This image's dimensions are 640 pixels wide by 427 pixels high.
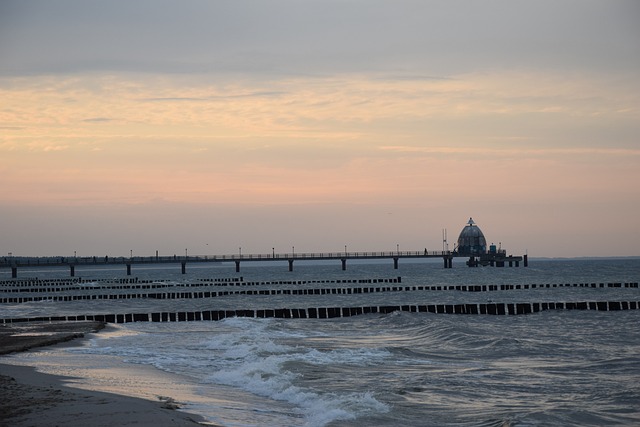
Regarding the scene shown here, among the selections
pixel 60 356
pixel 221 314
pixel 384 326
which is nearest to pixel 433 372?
pixel 60 356

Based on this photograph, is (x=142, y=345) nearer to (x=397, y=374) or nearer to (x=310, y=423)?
(x=397, y=374)

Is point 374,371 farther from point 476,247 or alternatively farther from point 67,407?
point 476,247

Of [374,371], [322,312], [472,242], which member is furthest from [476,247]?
[374,371]

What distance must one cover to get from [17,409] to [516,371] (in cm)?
1359

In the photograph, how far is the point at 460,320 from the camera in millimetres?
44844

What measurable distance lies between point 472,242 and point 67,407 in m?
184

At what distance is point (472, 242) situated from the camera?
194875 mm

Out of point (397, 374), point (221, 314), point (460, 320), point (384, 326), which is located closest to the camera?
point (397, 374)

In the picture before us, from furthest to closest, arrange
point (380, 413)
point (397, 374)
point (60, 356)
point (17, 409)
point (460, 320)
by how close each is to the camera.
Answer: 1. point (460, 320)
2. point (60, 356)
3. point (397, 374)
4. point (380, 413)
5. point (17, 409)

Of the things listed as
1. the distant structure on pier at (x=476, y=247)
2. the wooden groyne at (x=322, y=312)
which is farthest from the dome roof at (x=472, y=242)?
the wooden groyne at (x=322, y=312)

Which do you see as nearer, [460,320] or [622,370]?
[622,370]

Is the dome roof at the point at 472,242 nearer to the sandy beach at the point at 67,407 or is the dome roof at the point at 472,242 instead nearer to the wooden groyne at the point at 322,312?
the wooden groyne at the point at 322,312

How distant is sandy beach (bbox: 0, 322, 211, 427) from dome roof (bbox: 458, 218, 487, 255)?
178129mm

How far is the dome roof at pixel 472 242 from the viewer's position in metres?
194
